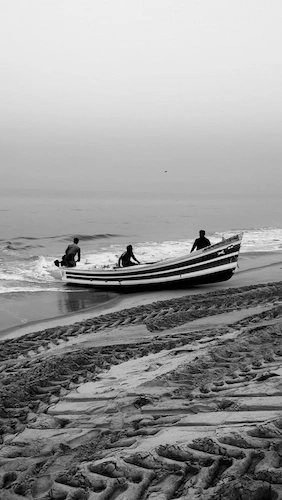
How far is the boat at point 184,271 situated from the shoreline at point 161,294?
27cm

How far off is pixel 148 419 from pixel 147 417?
0.04 meters

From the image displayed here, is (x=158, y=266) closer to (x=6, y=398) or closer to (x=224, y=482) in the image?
(x=6, y=398)

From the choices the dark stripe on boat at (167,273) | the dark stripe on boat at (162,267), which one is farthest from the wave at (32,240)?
the dark stripe on boat at (162,267)

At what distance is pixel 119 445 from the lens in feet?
11.9

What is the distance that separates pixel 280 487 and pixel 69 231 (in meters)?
37.5

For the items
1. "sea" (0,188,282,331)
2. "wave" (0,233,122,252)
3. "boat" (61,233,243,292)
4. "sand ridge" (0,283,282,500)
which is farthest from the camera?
"wave" (0,233,122,252)

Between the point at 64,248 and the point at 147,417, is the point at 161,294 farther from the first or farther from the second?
the point at 64,248

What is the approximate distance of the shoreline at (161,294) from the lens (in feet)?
35.9

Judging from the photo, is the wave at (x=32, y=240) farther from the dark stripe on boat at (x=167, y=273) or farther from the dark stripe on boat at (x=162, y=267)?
the dark stripe on boat at (x=162, y=267)

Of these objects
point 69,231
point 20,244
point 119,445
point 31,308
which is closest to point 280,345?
point 119,445

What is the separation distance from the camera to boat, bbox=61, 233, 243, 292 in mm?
14711

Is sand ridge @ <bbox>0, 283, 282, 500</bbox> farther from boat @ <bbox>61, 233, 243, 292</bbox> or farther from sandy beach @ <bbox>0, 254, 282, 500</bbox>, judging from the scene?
boat @ <bbox>61, 233, 243, 292</bbox>

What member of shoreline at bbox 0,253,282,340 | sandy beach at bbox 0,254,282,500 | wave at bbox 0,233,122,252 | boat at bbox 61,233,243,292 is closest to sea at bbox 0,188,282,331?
wave at bbox 0,233,122,252

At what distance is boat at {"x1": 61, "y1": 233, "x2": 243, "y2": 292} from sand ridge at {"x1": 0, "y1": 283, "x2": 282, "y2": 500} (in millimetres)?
7125
